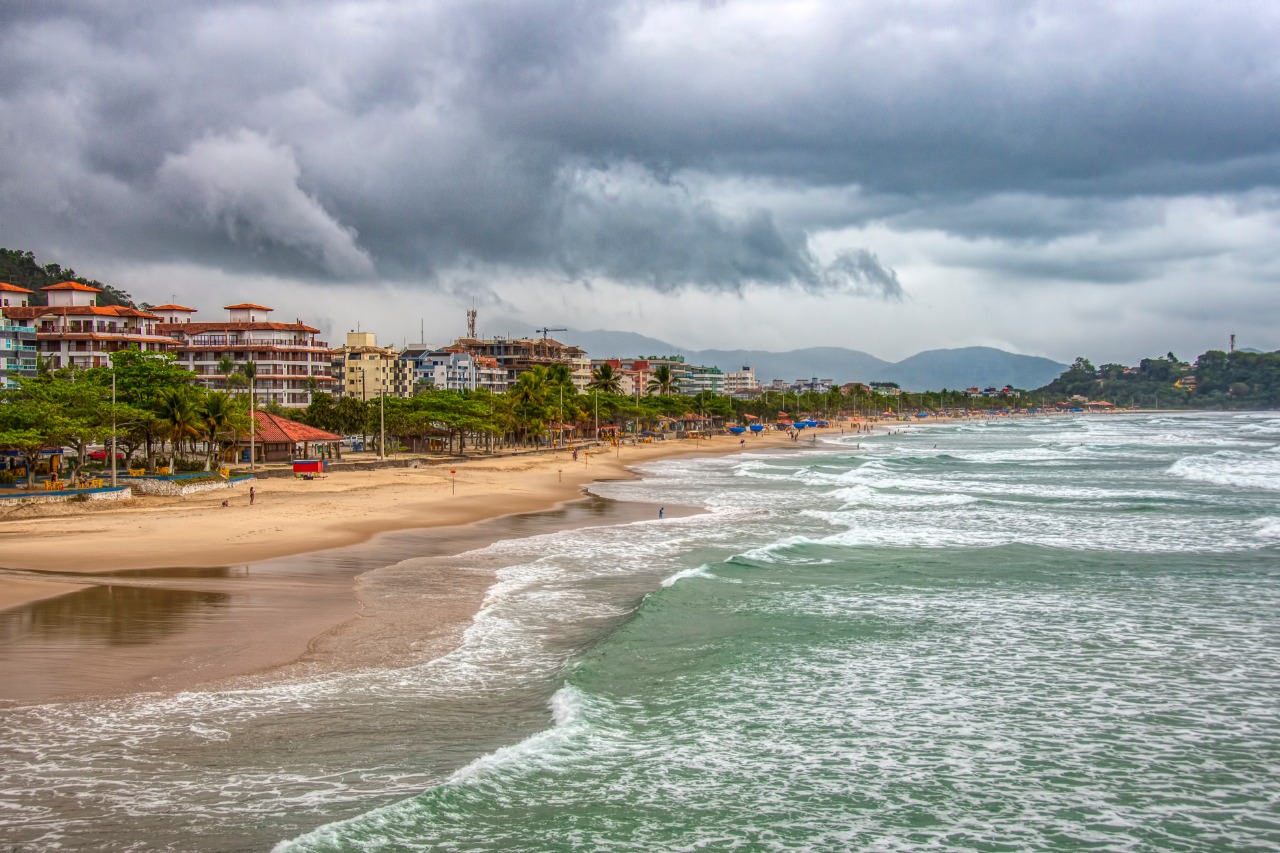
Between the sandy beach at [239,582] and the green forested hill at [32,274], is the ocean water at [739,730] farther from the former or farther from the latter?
the green forested hill at [32,274]

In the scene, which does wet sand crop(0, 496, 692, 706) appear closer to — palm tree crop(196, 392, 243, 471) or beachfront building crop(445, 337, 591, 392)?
palm tree crop(196, 392, 243, 471)

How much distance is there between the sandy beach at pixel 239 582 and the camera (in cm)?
1486

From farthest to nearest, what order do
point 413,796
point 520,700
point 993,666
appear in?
point 993,666, point 520,700, point 413,796

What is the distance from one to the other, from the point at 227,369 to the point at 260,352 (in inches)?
677

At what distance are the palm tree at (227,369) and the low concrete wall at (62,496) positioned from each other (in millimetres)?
36990

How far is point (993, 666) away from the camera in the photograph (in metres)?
15.3

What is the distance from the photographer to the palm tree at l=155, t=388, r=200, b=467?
1674 inches

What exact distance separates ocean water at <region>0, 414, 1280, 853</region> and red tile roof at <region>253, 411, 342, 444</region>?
3523 cm

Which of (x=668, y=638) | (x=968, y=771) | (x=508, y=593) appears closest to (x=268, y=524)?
(x=508, y=593)

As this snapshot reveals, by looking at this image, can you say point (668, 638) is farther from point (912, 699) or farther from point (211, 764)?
point (211, 764)

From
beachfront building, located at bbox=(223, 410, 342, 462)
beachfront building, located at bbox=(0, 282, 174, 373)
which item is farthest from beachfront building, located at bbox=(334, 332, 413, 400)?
beachfront building, located at bbox=(223, 410, 342, 462)

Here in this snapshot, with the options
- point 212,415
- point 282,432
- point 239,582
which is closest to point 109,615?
point 239,582

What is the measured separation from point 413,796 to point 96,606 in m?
11.8

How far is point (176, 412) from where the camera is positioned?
42.6m
